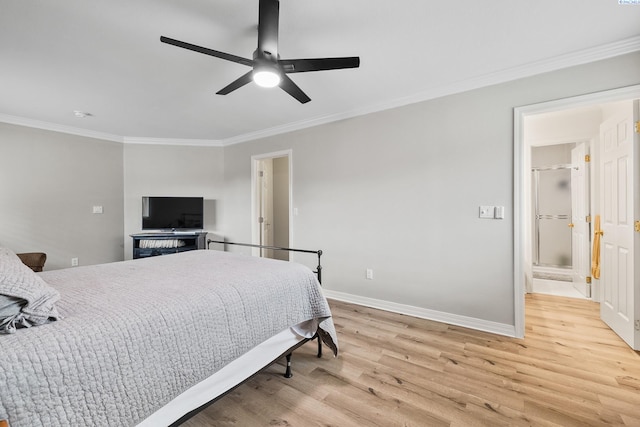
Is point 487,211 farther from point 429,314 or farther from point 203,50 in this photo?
point 203,50

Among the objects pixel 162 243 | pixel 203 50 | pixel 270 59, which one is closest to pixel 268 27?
pixel 270 59

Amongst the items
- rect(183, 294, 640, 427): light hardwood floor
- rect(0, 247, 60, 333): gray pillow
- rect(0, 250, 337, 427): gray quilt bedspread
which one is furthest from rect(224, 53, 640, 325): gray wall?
rect(0, 247, 60, 333): gray pillow

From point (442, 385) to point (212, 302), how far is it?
5.21 ft

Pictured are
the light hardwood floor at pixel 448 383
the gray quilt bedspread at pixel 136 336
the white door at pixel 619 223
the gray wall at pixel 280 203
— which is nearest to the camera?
the gray quilt bedspread at pixel 136 336

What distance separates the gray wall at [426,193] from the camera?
2.53 meters

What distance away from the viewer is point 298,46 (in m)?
2.11

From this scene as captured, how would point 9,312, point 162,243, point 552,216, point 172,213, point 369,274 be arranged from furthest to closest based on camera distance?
point 552,216, point 172,213, point 162,243, point 369,274, point 9,312

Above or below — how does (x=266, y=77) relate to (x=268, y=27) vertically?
below

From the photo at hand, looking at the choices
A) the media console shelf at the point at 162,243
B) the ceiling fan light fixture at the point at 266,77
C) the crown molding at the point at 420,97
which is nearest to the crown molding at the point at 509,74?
the crown molding at the point at 420,97

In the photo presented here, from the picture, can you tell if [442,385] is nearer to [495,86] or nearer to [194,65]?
[495,86]

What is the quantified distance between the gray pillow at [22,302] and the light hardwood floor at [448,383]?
38.6 inches

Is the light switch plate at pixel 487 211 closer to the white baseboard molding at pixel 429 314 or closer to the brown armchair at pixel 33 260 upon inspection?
the white baseboard molding at pixel 429 314

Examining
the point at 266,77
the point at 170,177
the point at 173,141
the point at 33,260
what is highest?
the point at 173,141

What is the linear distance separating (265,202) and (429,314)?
3.14 meters
